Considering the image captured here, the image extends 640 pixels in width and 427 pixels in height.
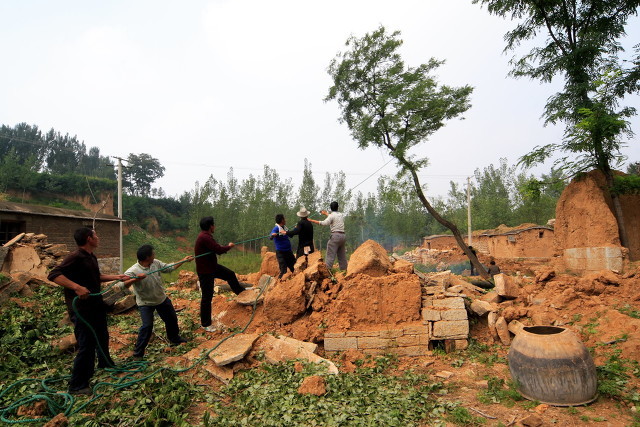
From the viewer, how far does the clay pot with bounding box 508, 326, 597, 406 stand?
378cm

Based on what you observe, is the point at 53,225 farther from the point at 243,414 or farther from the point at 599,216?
the point at 599,216

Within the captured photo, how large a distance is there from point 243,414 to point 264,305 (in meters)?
2.67

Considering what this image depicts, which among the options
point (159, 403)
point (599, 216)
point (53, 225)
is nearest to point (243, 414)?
point (159, 403)

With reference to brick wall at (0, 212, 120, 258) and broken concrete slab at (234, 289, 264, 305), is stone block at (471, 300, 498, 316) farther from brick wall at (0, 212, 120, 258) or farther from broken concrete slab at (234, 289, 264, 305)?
brick wall at (0, 212, 120, 258)

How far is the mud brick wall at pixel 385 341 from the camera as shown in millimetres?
5480

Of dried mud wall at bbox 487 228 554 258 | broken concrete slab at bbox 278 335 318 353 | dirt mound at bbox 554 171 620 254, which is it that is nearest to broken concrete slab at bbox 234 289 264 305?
broken concrete slab at bbox 278 335 318 353

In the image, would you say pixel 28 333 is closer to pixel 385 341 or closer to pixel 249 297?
pixel 249 297

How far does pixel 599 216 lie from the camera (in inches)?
356

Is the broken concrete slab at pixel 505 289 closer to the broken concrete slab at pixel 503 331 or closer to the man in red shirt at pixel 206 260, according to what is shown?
the broken concrete slab at pixel 503 331

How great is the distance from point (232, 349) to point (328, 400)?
1698mm

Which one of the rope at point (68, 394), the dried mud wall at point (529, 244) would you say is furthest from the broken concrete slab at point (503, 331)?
the dried mud wall at point (529, 244)

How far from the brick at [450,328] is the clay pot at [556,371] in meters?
1.41

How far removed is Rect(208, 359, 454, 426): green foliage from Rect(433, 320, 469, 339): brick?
1.02 m

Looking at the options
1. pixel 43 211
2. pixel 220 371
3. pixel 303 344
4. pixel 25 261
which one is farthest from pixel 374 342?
pixel 43 211
